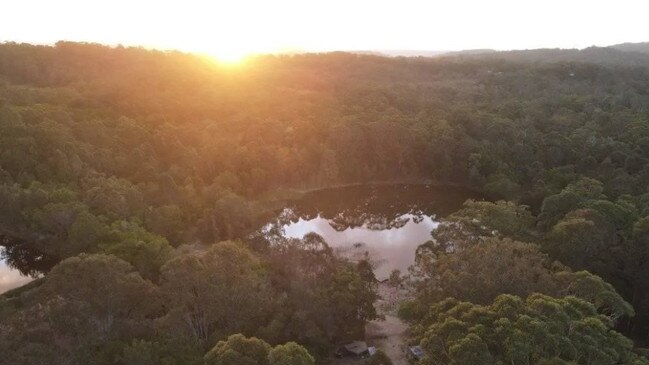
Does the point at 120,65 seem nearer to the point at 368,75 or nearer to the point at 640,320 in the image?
the point at 368,75

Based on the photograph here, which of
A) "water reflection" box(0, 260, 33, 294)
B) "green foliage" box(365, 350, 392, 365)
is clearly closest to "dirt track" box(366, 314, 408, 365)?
"green foliage" box(365, 350, 392, 365)

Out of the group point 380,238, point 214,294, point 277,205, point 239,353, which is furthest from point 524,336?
point 277,205

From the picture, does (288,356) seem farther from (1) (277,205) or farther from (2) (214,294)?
(1) (277,205)

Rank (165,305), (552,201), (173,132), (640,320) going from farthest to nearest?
(173,132) → (552,201) → (640,320) → (165,305)

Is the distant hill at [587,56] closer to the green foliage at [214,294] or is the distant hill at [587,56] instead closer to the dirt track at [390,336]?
the dirt track at [390,336]

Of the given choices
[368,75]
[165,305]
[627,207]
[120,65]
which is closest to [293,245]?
[165,305]

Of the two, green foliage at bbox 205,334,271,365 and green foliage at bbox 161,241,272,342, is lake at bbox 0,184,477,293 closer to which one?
green foliage at bbox 161,241,272,342
